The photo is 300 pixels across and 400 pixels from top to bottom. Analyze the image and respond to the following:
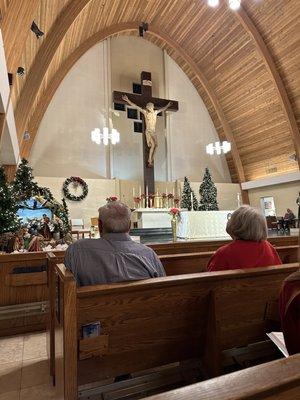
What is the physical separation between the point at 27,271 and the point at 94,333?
1.84 metres

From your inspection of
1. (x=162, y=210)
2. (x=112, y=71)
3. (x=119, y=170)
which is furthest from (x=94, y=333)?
(x=112, y=71)

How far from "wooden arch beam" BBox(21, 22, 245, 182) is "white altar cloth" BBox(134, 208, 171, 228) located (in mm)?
3971

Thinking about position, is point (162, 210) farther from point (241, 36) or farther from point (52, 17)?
point (241, 36)

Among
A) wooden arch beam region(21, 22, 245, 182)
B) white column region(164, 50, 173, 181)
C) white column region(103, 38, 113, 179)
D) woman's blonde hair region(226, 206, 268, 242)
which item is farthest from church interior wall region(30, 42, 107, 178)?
woman's blonde hair region(226, 206, 268, 242)

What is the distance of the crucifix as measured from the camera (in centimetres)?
902

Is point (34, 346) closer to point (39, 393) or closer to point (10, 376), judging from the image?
point (10, 376)

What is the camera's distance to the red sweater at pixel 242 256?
180 centimetres

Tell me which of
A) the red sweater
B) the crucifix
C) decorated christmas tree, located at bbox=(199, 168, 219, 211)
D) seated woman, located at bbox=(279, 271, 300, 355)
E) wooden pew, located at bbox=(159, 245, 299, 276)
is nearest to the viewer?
seated woman, located at bbox=(279, 271, 300, 355)

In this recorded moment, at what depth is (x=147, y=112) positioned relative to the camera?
9055 mm

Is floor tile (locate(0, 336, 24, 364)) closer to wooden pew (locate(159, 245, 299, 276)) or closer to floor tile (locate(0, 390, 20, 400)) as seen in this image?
floor tile (locate(0, 390, 20, 400))

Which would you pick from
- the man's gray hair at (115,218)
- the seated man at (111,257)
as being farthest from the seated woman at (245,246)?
the man's gray hair at (115,218)

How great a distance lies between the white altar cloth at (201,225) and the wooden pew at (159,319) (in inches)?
208

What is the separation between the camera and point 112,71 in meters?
10.6

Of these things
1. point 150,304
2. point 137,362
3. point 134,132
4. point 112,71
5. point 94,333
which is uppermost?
point 112,71
